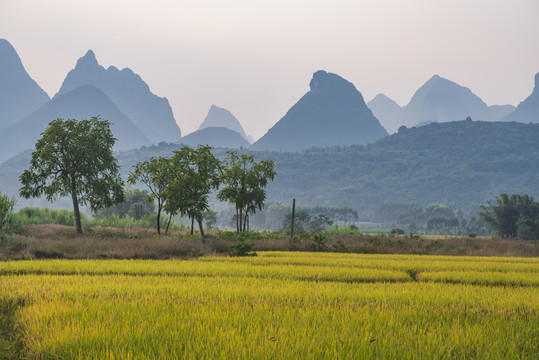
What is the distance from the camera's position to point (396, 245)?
34594mm

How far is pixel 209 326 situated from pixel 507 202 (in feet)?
280

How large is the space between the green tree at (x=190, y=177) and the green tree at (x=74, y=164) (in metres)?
11.2

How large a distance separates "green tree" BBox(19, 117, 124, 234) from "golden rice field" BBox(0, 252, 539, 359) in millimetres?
25480

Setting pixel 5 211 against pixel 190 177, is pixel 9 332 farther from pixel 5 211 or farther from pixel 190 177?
pixel 5 211

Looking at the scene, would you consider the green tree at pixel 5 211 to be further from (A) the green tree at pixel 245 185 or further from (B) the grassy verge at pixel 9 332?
(B) the grassy verge at pixel 9 332

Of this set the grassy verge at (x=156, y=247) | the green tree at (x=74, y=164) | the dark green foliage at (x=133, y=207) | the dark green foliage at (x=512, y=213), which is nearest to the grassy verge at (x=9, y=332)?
the grassy verge at (x=156, y=247)

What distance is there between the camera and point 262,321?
741 cm

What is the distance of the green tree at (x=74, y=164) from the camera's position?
3578cm

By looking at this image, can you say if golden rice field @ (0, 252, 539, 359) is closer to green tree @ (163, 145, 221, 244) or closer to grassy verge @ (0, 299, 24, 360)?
grassy verge @ (0, 299, 24, 360)

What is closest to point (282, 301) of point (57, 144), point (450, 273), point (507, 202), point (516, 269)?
point (450, 273)

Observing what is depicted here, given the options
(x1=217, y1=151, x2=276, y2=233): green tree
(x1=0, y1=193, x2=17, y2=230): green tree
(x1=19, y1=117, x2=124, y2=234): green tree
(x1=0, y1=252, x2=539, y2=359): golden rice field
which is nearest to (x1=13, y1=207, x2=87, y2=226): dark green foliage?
(x1=19, y1=117, x2=124, y2=234): green tree

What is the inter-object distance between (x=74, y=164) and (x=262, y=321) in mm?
34517

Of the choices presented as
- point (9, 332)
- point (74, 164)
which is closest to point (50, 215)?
point (74, 164)

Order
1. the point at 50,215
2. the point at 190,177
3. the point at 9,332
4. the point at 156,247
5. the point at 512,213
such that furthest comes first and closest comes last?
Result: the point at 512,213
the point at 50,215
the point at 190,177
the point at 156,247
the point at 9,332
